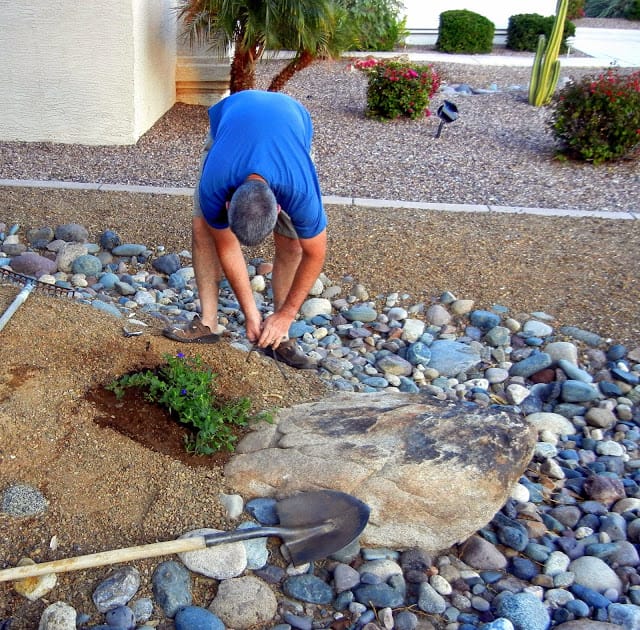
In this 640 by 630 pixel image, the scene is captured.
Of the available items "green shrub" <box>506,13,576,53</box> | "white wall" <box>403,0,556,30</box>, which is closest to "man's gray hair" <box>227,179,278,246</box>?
"green shrub" <box>506,13,576,53</box>

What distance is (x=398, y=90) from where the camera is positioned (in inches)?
332

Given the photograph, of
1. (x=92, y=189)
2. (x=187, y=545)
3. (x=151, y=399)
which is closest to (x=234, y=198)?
(x=151, y=399)

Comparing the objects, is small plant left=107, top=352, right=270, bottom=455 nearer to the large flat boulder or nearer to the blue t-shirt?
the large flat boulder

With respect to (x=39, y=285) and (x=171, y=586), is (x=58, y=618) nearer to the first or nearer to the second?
(x=171, y=586)

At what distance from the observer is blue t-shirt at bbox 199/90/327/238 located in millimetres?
2654

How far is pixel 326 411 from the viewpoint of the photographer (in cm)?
287

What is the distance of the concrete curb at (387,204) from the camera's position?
18.2 ft

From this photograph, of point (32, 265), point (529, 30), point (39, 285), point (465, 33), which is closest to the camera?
point (39, 285)

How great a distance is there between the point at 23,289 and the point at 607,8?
24.1 meters

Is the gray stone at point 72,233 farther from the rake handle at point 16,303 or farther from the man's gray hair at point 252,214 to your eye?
the man's gray hair at point 252,214

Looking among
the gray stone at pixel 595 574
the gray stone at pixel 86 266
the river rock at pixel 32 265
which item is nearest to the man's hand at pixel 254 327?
the gray stone at pixel 595 574

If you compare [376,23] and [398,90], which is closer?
[398,90]

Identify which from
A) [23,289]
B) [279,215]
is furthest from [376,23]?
[23,289]

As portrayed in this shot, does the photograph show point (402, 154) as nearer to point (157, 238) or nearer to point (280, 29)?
point (280, 29)
